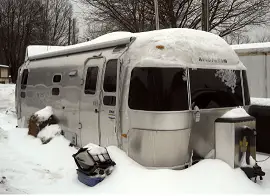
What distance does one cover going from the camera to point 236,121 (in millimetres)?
4969

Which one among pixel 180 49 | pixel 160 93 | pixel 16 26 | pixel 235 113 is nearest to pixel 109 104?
pixel 160 93

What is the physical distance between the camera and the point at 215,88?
542 centimetres

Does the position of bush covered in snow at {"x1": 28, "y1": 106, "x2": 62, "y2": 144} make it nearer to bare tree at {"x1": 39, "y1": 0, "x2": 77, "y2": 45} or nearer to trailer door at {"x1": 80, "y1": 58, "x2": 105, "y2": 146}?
trailer door at {"x1": 80, "y1": 58, "x2": 105, "y2": 146}

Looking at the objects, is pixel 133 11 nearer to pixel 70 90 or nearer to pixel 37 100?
pixel 37 100

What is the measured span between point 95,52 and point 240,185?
3704mm

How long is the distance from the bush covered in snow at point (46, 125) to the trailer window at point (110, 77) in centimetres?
238

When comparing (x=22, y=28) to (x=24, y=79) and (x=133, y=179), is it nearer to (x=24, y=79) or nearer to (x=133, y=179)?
(x=24, y=79)

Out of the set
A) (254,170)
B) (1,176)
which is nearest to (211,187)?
(254,170)

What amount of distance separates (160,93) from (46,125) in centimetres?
402

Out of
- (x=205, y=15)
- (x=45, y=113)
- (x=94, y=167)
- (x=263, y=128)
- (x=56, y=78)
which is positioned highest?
(x=205, y=15)

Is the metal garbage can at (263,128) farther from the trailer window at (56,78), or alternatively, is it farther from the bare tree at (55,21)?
the bare tree at (55,21)

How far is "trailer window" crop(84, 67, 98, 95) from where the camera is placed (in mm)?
6234

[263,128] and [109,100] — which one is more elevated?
[109,100]

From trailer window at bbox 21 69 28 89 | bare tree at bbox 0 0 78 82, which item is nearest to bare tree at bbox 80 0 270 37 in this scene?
trailer window at bbox 21 69 28 89
